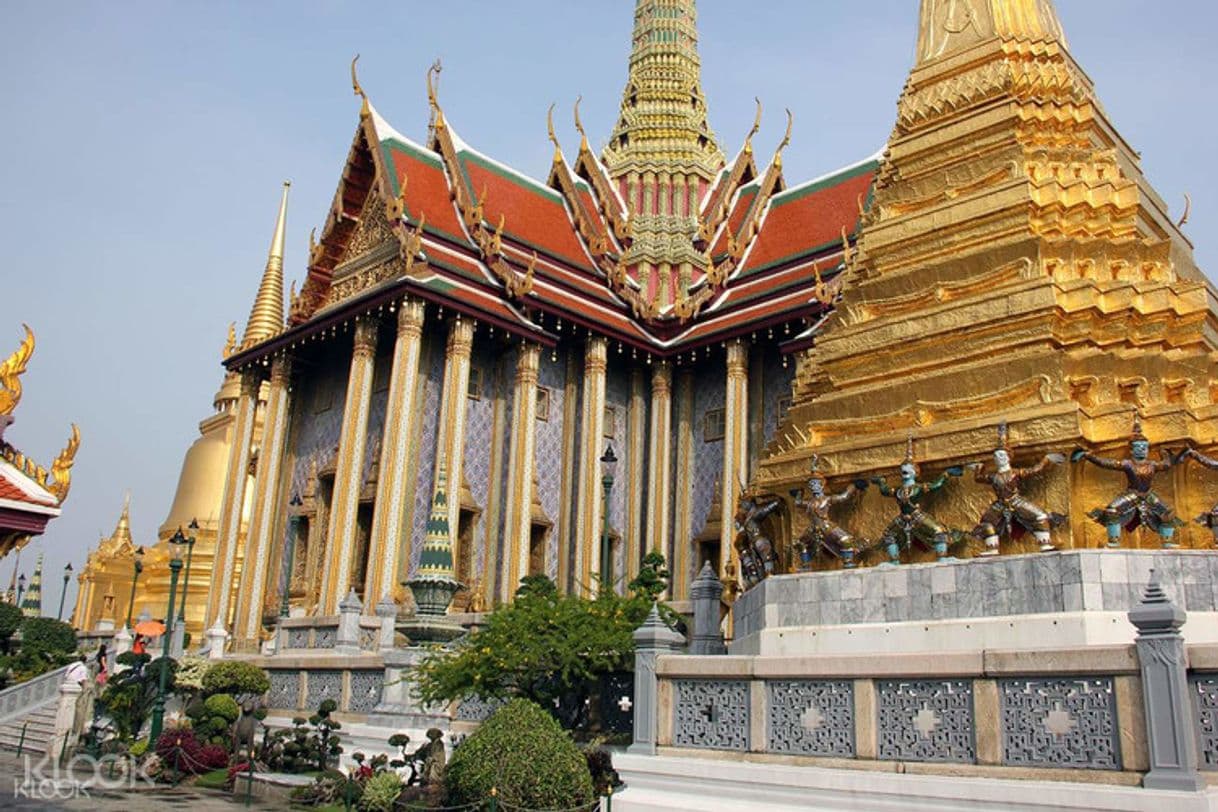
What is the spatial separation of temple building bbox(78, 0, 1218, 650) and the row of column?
0.21 feet

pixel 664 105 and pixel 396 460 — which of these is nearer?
pixel 396 460

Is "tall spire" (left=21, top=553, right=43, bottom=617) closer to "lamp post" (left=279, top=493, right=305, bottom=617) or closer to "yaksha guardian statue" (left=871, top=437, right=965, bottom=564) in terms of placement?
"lamp post" (left=279, top=493, right=305, bottom=617)

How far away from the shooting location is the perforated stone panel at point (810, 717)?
22.7ft

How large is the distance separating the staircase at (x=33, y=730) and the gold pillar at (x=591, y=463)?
30.5 ft

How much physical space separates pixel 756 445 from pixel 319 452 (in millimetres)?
9021

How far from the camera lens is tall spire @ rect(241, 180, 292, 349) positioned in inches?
1490

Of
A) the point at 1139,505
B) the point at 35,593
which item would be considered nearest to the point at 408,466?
the point at 1139,505

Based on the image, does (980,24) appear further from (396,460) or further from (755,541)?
(396,460)

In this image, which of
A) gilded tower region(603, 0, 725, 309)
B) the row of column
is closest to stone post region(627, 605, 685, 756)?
the row of column

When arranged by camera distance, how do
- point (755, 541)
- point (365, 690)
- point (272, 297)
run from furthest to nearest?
point (272, 297) → point (365, 690) → point (755, 541)

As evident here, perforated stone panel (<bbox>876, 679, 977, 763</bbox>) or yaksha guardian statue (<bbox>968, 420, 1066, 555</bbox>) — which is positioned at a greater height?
yaksha guardian statue (<bbox>968, 420, 1066, 555</bbox>)

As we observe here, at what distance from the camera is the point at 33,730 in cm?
1582

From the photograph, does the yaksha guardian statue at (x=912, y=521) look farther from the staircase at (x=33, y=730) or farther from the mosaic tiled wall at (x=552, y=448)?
the mosaic tiled wall at (x=552, y=448)

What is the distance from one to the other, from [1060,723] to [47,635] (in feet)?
73.2
